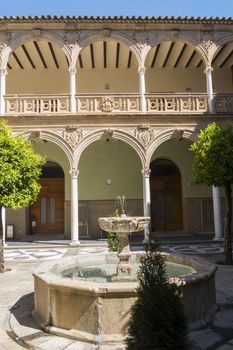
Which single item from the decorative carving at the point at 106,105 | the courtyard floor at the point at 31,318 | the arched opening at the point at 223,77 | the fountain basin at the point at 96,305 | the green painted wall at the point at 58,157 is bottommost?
the courtyard floor at the point at 31,318

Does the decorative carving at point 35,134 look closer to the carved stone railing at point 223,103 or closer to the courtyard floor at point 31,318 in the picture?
the courtyard floor at point 31,318

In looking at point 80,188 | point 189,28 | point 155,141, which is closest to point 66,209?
point 80,188

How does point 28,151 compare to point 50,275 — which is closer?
point 50,275

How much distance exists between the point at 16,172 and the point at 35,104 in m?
6.64

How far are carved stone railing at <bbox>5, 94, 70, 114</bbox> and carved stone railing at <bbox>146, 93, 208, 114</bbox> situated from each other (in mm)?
3725

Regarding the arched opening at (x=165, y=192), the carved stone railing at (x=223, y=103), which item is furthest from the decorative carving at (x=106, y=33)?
the arched opening at (x=165, y=192)

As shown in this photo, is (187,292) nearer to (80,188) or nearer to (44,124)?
(44,124)

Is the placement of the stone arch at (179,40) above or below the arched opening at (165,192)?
above

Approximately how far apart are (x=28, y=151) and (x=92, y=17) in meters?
8.35

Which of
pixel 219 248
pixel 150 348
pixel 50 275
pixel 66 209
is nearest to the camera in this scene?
pixel 150 348

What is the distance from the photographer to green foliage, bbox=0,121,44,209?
9.07m

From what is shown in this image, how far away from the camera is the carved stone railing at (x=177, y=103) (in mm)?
15297

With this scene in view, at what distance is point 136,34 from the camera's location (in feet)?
51.0

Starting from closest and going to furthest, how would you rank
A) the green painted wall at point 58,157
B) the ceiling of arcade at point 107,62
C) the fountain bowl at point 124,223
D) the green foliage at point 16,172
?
the fountain bowl at point 124,223 < the green foliage at point 16,172 < the ceiling of arcade at point 107,62 < the green painted wall at point 58,157
